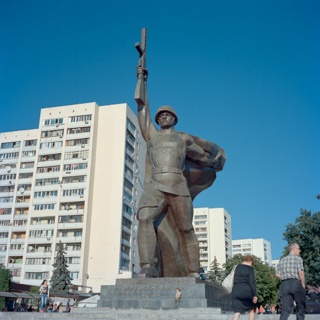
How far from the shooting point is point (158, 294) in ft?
33.9

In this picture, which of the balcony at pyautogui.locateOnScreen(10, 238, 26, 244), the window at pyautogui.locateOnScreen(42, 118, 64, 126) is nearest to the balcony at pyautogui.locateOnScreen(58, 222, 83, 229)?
the balcony at pyautogui.locateOnScreen(10, 238, 26, 244)

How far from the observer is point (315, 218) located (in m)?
31.9

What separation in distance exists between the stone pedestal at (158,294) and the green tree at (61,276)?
34.0 meters

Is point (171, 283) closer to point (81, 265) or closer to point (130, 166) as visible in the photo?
point (81, 265)

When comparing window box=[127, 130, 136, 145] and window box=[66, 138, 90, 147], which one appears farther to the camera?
window box=[127, 130, 136, 145]

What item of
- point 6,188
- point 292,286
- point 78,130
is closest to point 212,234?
point 78,130

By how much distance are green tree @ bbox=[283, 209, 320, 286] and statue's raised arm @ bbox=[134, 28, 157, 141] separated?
22021 millimetres

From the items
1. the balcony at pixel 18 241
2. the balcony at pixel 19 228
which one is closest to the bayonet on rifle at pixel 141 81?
the balcony at pixel 18 241

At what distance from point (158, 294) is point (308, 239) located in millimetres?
24506

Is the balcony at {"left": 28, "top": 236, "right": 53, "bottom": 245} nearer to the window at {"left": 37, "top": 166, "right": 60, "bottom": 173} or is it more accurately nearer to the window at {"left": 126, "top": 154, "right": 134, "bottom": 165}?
the window at {"left": 37, "top": 166, "right": 60, "bottom": 173}

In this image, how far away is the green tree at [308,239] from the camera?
30.0 metres

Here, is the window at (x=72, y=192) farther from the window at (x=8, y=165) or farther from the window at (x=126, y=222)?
the window at (x=8, y=165)

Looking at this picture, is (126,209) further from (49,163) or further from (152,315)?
(152,315)

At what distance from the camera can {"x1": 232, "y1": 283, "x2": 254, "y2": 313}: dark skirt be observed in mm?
6379
